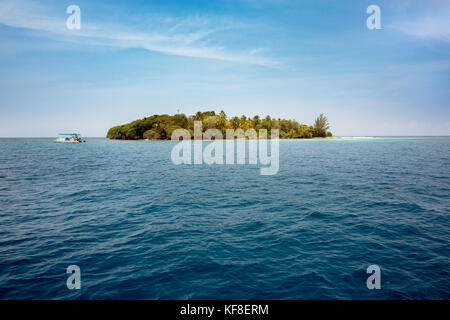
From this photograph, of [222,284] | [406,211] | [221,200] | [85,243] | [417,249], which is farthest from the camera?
[221,200]

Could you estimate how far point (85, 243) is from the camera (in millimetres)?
14195

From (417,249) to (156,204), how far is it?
20.3m

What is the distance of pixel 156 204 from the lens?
22.8 metres

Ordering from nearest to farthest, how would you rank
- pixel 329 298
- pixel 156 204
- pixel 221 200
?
pixel 329 298, pixel 156 204, pixel 221 200

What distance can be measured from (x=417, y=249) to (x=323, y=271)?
6.72 m

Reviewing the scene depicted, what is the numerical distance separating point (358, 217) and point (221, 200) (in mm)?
12511
